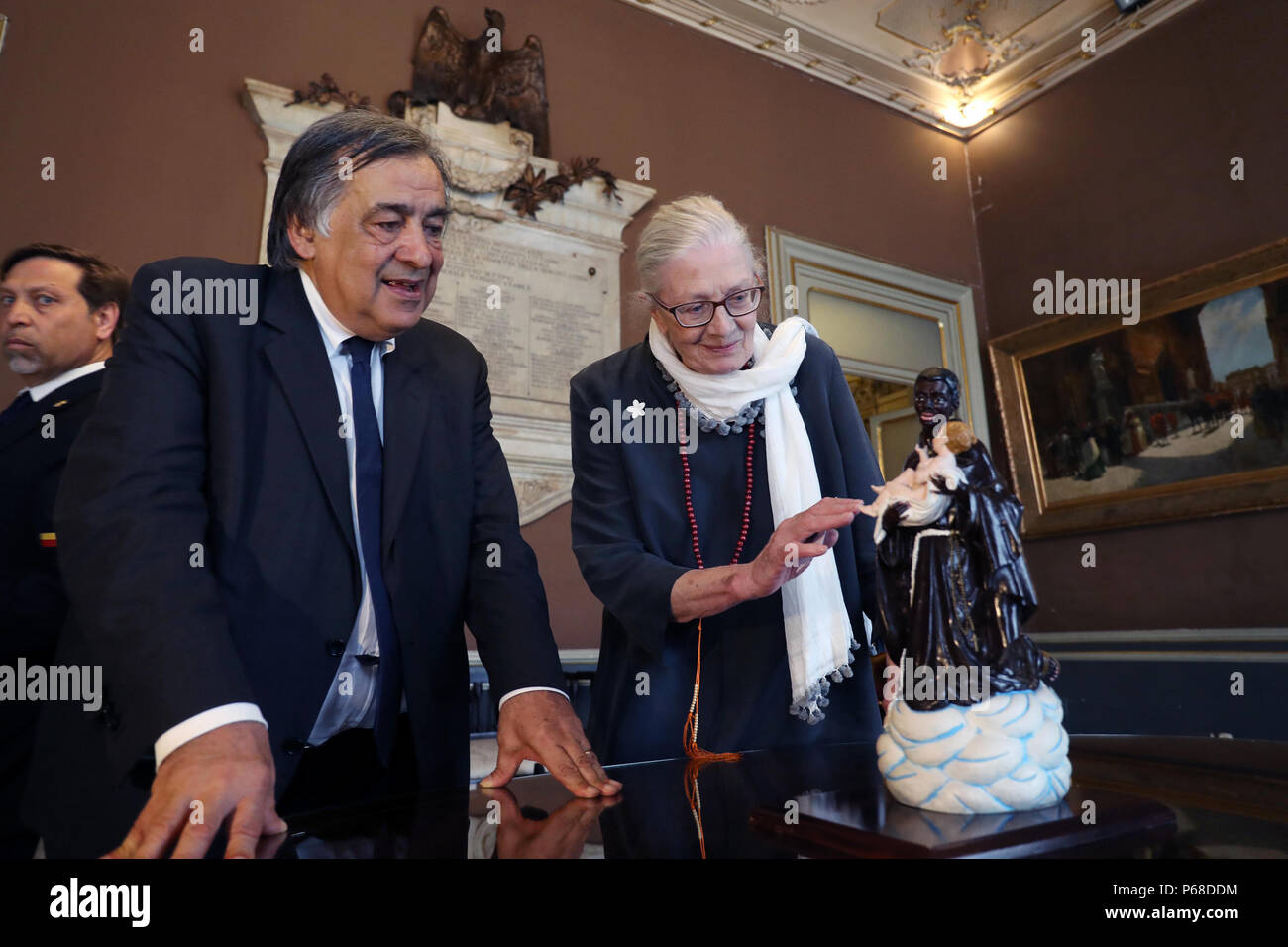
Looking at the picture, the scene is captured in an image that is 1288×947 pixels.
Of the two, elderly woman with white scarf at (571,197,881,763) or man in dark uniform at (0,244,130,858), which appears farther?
man in dark uniform at (0,244,130,858)

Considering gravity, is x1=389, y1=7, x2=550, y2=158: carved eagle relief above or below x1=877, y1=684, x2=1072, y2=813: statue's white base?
above

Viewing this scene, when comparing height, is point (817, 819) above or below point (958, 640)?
below

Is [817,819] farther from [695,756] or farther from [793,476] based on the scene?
[793,476]

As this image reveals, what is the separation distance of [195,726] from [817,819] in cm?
79

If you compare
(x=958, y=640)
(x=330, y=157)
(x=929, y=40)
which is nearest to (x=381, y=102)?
(x=330, y=157)

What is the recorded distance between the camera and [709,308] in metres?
2.09

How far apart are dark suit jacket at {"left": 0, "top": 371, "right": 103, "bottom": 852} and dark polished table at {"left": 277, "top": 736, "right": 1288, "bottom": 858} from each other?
1358 millimetres

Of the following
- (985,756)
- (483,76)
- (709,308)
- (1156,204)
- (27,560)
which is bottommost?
(985,756)

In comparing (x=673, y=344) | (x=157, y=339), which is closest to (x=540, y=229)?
(x=673, y=344)

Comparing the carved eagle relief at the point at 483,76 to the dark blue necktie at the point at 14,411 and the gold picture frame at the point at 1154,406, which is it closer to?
the dark blue necktie at the point at 14,411

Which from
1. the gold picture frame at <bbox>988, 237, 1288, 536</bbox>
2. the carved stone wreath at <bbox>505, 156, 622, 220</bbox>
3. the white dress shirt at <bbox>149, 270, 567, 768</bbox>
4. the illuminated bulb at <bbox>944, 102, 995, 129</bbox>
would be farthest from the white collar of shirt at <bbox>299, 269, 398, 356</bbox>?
the illuminated bulb at <bbox>944, 102, 995, 129</bbox>

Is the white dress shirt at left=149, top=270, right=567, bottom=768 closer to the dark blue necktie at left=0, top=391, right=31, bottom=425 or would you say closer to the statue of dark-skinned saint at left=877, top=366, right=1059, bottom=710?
the statue of dark-skinned saint at left=877, top=366, right=1059, bottom=710

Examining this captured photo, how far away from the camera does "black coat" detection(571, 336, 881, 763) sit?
1.96m

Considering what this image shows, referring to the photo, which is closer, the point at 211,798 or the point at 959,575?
the point at 211,798
